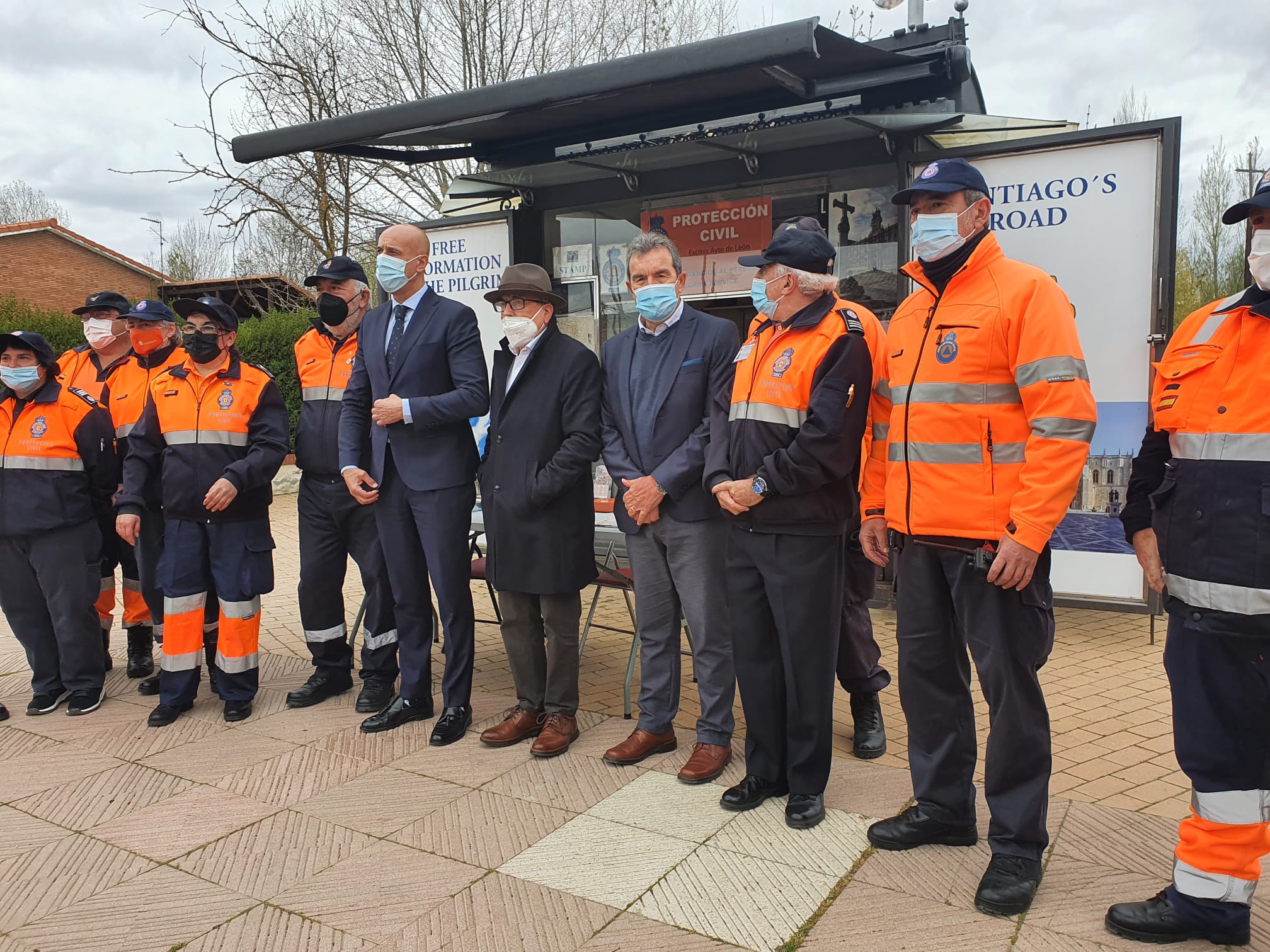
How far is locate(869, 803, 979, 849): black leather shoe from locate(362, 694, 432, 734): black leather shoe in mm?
2316

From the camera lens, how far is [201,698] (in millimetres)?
5078

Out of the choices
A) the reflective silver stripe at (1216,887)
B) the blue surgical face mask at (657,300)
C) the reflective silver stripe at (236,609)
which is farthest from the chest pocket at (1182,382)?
the reflective silver stripe at (236,609)

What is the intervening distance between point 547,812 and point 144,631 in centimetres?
327

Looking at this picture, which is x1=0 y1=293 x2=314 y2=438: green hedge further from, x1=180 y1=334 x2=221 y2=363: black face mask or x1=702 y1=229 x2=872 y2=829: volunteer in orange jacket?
x1=702 y1=229 x2=872 y2=829: volunteer in orange jacket

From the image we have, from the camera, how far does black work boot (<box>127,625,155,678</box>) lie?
555 centimetres

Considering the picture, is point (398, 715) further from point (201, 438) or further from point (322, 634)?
point (201, 438)

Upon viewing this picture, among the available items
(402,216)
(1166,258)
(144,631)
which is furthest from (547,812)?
(402,216)

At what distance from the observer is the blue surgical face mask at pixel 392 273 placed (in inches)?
174

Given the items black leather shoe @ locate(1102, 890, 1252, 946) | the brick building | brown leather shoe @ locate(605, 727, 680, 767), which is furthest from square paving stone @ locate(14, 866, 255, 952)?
the brick building

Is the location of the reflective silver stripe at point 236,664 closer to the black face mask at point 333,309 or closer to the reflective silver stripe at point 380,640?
the reflective silver stripe at point 380,640

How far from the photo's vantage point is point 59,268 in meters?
31.0

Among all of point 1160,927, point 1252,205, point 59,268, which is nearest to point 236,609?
point 1160,927

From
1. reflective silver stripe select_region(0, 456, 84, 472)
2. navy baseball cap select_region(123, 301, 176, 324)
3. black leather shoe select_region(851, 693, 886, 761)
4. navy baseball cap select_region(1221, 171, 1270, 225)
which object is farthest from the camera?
navy baseball cap select_region(123, 301, 176, 324)

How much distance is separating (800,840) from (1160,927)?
1.11 m
